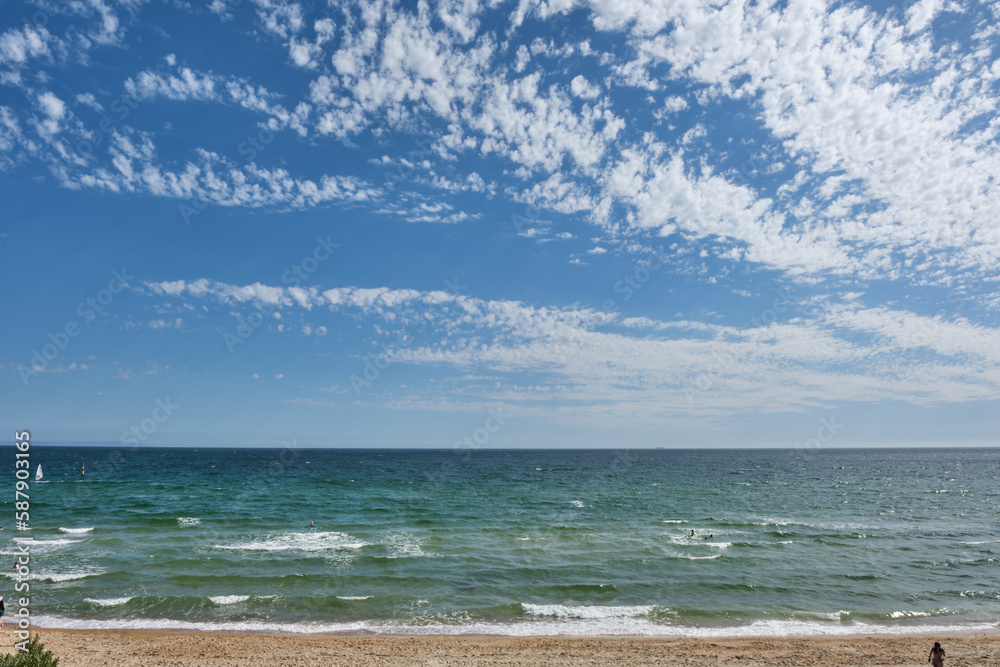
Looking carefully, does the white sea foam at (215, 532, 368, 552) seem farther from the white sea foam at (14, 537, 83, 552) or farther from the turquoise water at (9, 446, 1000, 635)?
the white sea foam at (14, 537, 83, 552)

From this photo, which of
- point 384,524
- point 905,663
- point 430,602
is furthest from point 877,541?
point 384,524

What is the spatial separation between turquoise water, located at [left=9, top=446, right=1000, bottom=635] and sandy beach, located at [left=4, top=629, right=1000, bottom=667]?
1236 mm

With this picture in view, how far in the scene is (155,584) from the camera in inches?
970

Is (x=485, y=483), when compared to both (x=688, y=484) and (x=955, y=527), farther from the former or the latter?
(x=955, y=527)

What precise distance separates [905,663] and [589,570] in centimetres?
1384

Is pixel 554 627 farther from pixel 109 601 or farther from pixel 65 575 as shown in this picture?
pixel 65 575

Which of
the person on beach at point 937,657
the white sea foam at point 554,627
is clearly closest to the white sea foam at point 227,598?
the white sea foam at point 554,627

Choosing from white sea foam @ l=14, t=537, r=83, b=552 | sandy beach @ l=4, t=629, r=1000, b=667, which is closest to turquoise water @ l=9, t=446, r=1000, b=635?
white sea foam @ l=14, t=537, r=83, b=552

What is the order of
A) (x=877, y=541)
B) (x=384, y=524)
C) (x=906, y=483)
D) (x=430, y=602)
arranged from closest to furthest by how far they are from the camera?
(x=430, y=602), (x=877, y=541), (x=384, y=524), (x=906, y=483)

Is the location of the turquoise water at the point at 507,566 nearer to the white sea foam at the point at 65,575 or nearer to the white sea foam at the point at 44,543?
the white sea foam at the point at 65,575

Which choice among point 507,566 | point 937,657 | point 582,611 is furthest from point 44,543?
point 937,657

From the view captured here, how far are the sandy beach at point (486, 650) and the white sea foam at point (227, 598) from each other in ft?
9.70

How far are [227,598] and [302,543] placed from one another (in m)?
10.6

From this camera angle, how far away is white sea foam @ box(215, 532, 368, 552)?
31.9 meters
